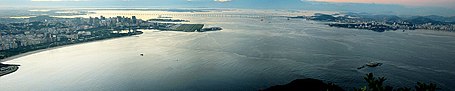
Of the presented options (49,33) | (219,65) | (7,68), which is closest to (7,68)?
(7,68)

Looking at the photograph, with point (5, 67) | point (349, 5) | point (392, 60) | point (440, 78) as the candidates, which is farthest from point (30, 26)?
point (349, 5)

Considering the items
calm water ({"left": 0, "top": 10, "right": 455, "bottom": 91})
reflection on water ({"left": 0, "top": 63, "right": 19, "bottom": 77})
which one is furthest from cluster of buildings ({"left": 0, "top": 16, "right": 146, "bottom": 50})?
reflection on water ({"left": 0, "top": 63, "right": 19, "bottom": 77})

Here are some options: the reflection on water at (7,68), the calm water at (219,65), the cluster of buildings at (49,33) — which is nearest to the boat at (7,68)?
the reflection on water at (7,68)

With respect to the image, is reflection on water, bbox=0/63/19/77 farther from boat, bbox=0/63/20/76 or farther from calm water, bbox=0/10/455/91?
calm water, bbox=0/10/455/91

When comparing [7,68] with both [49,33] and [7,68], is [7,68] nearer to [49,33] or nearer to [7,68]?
[7,68]

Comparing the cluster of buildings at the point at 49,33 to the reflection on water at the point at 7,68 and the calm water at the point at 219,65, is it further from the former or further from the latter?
the reflection on water at the point at 7,68

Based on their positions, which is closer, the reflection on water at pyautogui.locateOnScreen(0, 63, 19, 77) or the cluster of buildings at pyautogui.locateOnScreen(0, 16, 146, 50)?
the reflection on water at pyautogui.locateOnScreen(0, 63, 19, 77)

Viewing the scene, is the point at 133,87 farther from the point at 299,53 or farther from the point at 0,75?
the point at 299,53

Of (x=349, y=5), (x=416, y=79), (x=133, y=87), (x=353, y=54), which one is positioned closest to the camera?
(x=133, y=87)
